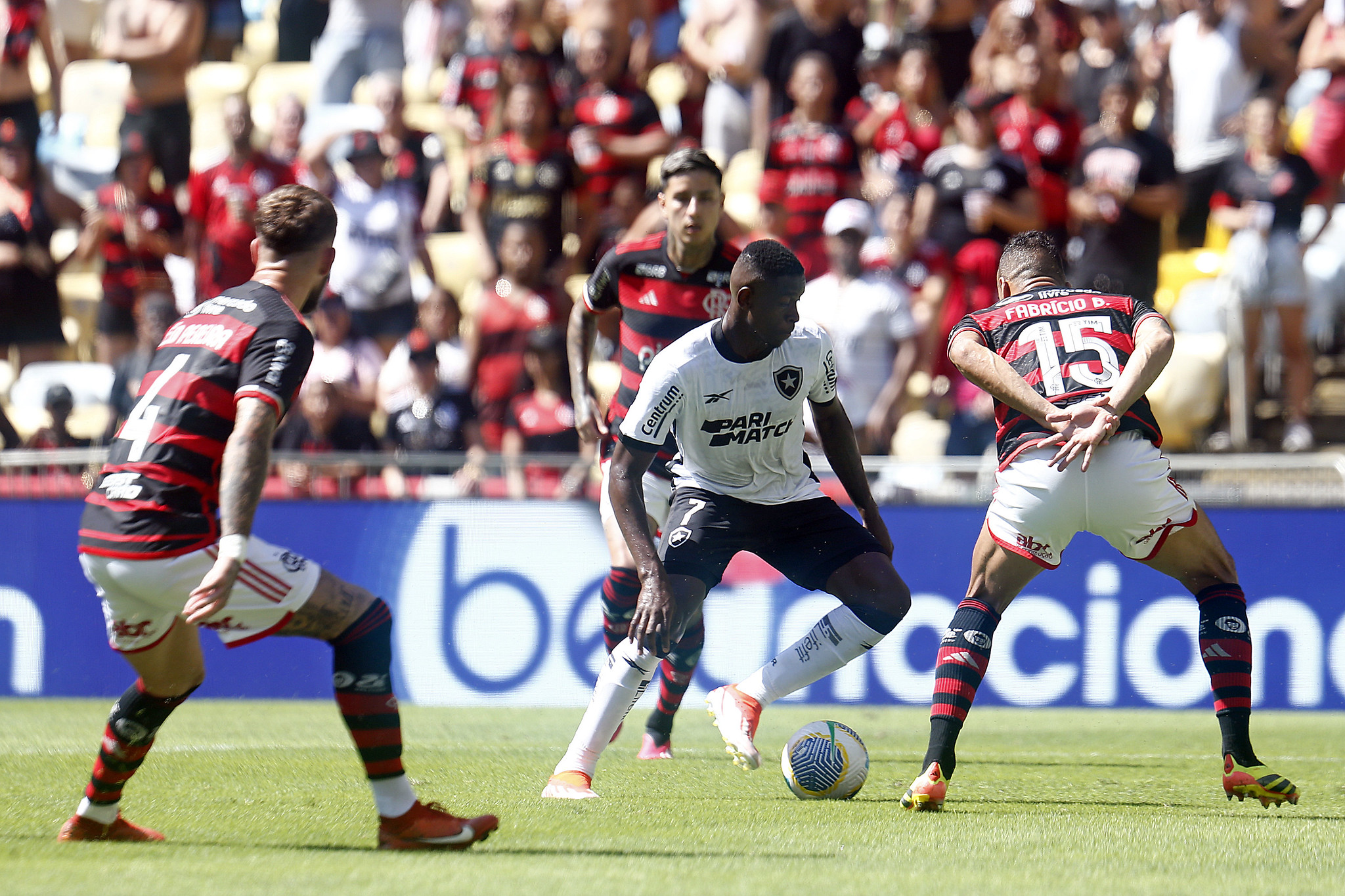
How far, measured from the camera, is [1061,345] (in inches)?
240

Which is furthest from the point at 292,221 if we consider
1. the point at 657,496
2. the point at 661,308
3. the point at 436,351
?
the point at 436,351

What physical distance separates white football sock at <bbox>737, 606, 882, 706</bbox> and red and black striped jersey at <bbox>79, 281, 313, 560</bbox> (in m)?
2.48

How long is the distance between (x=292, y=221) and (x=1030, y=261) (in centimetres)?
303

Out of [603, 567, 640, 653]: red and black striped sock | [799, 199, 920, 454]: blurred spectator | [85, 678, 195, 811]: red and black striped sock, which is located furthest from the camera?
[799, 199, 920, 454]: blurred spectator

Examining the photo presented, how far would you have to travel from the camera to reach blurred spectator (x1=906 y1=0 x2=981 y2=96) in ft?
45.3

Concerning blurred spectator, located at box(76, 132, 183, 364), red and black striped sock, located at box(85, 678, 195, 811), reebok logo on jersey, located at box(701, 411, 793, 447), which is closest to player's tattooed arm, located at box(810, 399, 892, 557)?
reebok logo on jersey, located at box(701, 411, 793, 447)

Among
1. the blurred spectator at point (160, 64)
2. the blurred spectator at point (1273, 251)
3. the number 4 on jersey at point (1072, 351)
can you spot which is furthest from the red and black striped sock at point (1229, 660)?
the blurred spectator at point (160, 64)

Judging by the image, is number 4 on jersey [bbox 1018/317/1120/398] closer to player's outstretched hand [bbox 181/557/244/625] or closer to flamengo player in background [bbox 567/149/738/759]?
flamengo player in background [bbox 567/149/738/759]

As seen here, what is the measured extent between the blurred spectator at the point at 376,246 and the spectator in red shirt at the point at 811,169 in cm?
294

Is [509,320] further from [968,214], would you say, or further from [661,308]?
[661,308]

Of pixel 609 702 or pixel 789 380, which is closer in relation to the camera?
pixel 609 702

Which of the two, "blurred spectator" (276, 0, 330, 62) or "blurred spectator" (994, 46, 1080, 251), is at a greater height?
"blurred spectator" (276, 0, 330, 62)

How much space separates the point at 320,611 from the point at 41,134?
546 inches

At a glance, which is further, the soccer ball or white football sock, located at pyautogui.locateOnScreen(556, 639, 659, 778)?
the soccer ball
